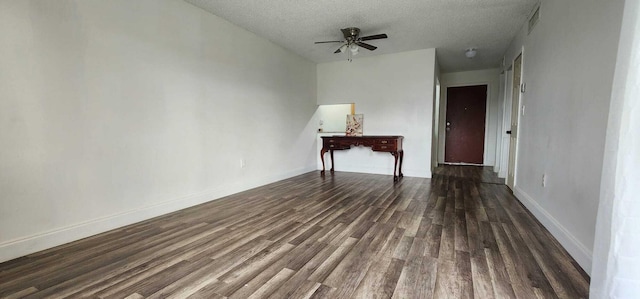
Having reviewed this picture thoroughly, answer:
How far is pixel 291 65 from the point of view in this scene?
4.94m

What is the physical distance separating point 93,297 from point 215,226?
3.49 feet

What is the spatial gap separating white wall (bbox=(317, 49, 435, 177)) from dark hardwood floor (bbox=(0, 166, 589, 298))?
209cm

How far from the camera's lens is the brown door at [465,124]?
21.2ft

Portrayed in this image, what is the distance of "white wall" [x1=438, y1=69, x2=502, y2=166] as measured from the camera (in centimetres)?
625

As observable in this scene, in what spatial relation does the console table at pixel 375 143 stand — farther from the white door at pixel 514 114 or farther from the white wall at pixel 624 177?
the white wall at pixel 624 177

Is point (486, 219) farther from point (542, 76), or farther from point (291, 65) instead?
point (291, 65)

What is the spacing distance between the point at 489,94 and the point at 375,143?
3626 millimetres

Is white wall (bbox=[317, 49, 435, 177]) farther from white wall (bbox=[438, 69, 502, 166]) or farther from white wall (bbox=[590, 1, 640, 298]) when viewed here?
white wall (bbox=[590, 1, 640, 298])

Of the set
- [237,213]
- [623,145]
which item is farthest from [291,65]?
[623,145]

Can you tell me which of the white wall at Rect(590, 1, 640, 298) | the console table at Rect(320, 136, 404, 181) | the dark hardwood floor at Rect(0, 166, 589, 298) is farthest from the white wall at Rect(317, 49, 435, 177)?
the white wall at Rect(590, 1, 640, 298)

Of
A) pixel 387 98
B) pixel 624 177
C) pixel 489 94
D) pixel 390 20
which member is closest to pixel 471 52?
pixel 387 98

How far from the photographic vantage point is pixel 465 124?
662 centimetres

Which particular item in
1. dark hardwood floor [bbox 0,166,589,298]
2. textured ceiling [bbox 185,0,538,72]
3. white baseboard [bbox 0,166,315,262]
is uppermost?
textured ceiling [bbox 185,0,538,72]

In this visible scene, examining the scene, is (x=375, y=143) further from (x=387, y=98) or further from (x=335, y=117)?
(x=335, y=117)
